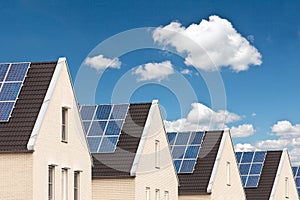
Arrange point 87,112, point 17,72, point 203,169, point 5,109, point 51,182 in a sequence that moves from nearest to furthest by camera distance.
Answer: point 5,109
point 51,182
point 17,72
point 87,112
point 203,169

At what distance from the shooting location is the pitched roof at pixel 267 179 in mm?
62791

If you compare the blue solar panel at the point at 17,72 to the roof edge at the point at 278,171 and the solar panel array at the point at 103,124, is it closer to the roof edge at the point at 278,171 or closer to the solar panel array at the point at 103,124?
the solar panel array at the point at 103,124

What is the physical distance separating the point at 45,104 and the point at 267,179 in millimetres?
31196

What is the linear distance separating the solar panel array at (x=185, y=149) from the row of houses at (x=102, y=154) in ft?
0.22

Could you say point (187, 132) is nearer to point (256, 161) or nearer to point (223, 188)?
point (223, 188)

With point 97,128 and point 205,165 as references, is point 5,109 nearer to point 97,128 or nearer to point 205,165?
point 97,128

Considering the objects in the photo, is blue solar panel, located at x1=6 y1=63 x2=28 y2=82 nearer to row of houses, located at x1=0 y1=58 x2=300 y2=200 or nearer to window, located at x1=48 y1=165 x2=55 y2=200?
row of houses, located at x1=0 y1=58 x2=300 y2=200

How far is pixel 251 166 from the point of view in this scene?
6488 centimetres

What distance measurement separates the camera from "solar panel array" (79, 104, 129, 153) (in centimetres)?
4569

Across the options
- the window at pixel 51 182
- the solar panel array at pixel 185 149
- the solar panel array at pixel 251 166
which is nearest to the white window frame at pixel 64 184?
the window at pixel 51 182

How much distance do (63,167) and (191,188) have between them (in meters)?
17.4

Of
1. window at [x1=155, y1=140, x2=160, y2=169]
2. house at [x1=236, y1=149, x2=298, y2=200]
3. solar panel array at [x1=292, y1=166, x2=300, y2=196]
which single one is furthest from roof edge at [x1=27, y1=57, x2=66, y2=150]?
solar panel array at [x1=292, y1=166, x2=300, y2=196]

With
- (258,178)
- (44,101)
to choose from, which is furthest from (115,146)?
(258,178)

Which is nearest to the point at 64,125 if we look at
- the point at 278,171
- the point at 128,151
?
the point at 128,151
